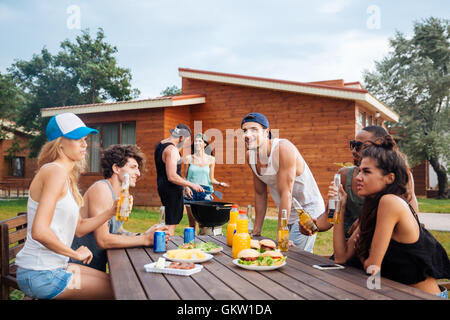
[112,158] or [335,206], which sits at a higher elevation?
[112,158]

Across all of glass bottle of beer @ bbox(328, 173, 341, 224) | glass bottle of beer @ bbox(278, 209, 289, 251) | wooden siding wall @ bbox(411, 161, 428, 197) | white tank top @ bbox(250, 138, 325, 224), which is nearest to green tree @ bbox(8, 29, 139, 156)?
wooden siding wall @ bbox(411, 161, 428, 197)

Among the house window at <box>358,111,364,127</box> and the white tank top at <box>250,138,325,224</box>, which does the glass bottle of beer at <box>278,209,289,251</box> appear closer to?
the white tank top at <box>250,138,325,224</box>

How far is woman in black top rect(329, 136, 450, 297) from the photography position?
6.77ft

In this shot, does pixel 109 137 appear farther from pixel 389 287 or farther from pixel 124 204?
pixel 389 287

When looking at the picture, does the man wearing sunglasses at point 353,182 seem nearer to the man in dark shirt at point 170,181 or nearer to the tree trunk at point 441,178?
the man in dark shirt at point 170,181

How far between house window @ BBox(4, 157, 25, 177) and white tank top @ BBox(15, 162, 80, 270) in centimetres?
2993

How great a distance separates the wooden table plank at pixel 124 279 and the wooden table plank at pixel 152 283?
0.09 feet

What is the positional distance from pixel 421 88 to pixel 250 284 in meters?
29.6

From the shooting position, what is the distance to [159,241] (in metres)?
2.85

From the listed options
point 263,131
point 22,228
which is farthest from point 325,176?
point 22,228

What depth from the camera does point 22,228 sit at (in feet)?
11.3

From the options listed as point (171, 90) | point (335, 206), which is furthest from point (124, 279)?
point (171, 90)
